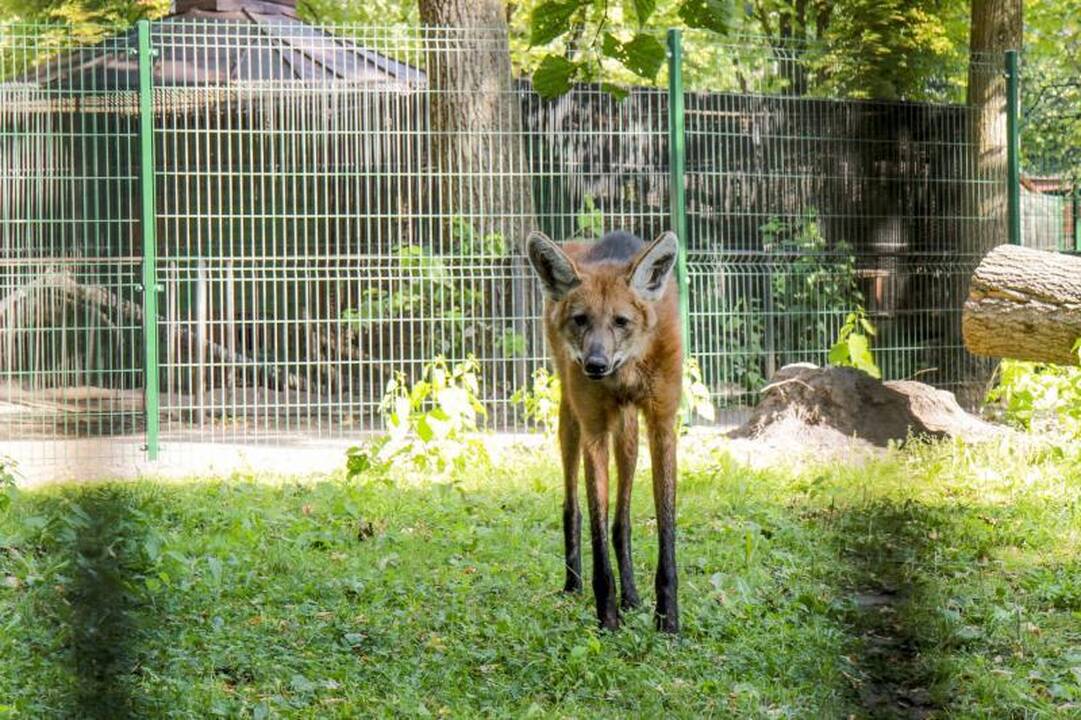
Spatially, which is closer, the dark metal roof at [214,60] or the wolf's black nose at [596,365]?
the wolf's black nose at [596,365]

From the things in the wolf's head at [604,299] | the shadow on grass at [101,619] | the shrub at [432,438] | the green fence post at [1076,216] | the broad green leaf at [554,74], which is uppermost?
the green fence post at [1076,216]

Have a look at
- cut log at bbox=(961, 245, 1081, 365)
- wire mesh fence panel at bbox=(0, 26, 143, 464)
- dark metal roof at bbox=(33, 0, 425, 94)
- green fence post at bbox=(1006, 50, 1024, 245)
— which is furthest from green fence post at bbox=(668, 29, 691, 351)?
wire mesh fence panel at bbox=(0, 26, 143, 464)

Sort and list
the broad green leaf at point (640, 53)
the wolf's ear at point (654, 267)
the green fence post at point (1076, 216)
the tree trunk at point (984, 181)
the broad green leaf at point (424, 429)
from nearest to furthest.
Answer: the broad green leaf at point (640, 53) → the wolf's ear at point (654, 267) → the broad green leaf at point (424, 429) → the tree trunk at point (984, 181) → the green fence post at point (1076, 216)

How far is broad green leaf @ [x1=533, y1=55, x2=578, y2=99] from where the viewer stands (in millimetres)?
1777

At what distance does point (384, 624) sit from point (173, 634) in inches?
27.2

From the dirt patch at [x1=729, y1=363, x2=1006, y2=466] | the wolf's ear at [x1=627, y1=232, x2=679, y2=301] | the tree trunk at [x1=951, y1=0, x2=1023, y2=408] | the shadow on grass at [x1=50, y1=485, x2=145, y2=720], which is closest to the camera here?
the shadow on grass at [x1=50, y1=485, x2=145, y2=720]

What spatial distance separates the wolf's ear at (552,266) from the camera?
4582 millimetres

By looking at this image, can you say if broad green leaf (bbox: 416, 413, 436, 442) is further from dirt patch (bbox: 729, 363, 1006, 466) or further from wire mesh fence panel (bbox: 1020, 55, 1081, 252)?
wire mesh fence panel (bbox: 1020, 55, 1081, 252)

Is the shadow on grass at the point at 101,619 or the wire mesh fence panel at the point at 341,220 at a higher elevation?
the wire mesh fence panel at the point at 341,220

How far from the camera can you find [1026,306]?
7609mm

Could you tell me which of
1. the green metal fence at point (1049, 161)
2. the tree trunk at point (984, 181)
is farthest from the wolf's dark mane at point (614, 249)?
the green metal fence at point (1049, 161)

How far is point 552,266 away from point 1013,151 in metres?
7.60

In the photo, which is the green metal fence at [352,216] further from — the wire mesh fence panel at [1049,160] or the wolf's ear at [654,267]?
the wolf's ear at [654,267]

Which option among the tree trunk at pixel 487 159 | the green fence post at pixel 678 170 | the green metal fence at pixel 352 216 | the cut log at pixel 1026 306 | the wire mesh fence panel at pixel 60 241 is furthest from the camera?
the green fence post at pixel 678 170
